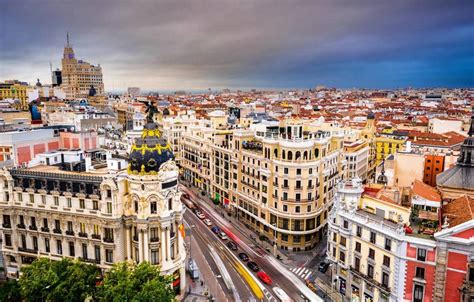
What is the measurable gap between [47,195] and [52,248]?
36.6 feet

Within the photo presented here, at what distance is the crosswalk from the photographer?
87000mm

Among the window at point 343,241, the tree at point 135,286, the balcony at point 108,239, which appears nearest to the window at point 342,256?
the window at point 343,241

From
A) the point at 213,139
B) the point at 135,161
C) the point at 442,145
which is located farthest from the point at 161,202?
the point at 442,145

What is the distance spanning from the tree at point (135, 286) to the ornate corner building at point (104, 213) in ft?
34.0

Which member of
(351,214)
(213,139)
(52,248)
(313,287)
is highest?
(213,139)

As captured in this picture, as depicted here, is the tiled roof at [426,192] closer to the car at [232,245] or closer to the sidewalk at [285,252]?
the sidewalk at [285,252]

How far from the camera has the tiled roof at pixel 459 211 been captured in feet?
199

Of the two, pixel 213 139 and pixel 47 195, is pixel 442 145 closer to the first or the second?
pixel 213 139

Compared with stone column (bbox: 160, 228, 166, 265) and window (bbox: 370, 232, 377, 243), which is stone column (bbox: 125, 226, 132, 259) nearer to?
stone column (bbox: 160, 228, 166, 265)

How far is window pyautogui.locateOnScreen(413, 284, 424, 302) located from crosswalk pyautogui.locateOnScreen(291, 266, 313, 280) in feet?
92.6

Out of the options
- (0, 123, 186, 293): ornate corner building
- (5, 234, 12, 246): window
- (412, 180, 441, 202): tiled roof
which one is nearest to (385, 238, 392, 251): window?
(412, 180, 441, 202): tiled roof

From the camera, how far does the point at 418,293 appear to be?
61688mm

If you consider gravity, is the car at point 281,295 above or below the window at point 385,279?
below

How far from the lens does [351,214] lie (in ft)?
237
